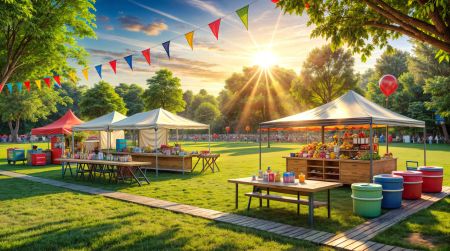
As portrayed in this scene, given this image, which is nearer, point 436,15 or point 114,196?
point 436,15

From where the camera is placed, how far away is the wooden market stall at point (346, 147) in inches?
420

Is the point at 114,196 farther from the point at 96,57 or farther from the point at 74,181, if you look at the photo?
the point at 96,57

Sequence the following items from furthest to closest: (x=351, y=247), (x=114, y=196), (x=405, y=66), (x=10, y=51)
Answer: (x=405, y=66)
(x=10, y=51)
(x=114, y=196)
(x=351, y=247)

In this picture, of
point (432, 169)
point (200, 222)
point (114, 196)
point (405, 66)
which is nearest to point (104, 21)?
point (114, 196)

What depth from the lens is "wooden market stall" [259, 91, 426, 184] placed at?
35.0 feet

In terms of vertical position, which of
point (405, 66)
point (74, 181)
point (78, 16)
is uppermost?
point (405, 66)

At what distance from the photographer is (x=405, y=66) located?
57.3m

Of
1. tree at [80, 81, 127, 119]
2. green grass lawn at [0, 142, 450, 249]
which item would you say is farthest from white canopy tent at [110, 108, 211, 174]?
tree at [80, 81, 127, 119]

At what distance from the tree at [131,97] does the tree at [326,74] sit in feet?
129

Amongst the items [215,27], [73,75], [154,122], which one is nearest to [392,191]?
[215,27]

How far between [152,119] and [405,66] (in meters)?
53.7

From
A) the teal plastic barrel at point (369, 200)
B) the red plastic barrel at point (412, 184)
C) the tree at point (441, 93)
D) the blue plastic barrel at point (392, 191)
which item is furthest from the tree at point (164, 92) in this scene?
the teal plastic barrel at point (369, 200)

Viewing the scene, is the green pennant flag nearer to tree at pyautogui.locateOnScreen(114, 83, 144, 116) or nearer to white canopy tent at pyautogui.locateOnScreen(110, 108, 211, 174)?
white canopy tent at pyautogui.locateOnScreen(110, 108, 211, 174)

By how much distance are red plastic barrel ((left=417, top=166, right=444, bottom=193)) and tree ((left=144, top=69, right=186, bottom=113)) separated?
3352 centimetres
